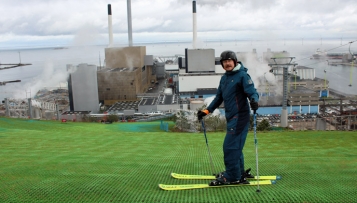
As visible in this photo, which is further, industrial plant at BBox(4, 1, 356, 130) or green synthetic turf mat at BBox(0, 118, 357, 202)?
industrial plant at BBox(4, 1, 356, 130)

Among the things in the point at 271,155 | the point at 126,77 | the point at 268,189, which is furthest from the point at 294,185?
the point at 126,77

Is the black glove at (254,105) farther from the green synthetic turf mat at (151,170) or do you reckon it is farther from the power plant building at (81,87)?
the power plant building at (81,87)

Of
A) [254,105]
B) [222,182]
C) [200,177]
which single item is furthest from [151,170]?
[254,105]

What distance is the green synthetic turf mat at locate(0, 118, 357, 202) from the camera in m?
2.07

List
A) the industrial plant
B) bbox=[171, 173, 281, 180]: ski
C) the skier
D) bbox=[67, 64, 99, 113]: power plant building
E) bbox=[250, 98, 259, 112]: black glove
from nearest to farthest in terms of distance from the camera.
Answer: bbox=[250, 98, 259, 112]: black glove, the skier, bbox=[171, 173, 281, 180]: ski, the industrial plant, bbox=[67, 64, 99, 113]: power plant building

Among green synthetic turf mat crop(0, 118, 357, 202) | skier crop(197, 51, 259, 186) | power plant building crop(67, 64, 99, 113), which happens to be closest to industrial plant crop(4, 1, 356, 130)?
power plant building crop(67, 64, 99, 113)

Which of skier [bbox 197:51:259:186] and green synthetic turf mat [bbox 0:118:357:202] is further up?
skier [bbox 197:51:259:186]

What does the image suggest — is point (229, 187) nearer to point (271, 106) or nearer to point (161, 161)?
point (161, 161)

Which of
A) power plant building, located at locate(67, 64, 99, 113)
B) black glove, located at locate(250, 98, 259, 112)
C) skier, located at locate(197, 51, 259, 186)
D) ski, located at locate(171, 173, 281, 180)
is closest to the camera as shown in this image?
black glove, located at locate(250, 98, 259, 112)

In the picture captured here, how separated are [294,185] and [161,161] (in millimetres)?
1410

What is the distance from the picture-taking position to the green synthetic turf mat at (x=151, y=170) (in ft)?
6.79

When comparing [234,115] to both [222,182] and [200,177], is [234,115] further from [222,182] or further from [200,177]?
[200,177]

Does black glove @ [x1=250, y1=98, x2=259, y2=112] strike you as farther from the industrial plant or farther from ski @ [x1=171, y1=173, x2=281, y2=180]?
the industrial plant

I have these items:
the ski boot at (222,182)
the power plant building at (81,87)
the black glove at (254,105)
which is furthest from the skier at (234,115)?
the power plant building at (81,87)
